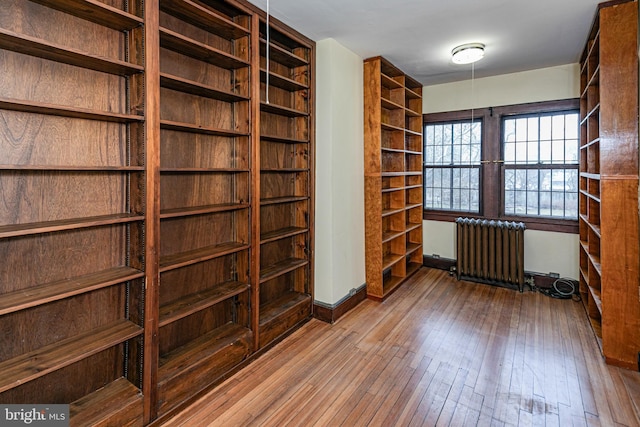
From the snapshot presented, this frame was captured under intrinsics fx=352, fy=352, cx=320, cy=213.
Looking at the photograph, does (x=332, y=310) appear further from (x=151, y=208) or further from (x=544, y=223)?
(x=544, y=223)

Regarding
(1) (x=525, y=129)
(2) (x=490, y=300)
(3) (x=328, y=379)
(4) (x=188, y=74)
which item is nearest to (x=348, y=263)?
(3) (x=328, y=379)

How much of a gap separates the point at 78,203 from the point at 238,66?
4.47 ft

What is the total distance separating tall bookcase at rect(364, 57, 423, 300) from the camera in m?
3.64

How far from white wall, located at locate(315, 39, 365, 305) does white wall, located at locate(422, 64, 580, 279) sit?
5.70 ft

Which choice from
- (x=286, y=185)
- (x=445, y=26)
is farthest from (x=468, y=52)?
(x=286, y=185)

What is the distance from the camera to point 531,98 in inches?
162

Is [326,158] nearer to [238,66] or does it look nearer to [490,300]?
[238,66]

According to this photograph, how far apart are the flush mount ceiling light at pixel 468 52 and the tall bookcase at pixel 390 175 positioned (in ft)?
2.30

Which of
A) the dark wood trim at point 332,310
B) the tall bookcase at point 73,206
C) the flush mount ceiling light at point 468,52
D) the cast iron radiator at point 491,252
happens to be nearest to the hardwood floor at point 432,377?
the dark wood trim at point 332,310

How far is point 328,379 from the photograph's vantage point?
2.36 meters

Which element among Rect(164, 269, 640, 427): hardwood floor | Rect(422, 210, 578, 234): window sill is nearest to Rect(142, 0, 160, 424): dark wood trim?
Rect(164, 269, 640, 427): hardwood floor

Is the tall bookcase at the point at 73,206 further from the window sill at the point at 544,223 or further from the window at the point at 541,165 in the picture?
the window at the point at 541,165

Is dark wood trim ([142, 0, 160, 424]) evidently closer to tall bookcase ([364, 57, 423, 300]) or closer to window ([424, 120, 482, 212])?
tall bookcase ([364, 57, 423, 300])

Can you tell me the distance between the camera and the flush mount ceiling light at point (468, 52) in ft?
10.6
